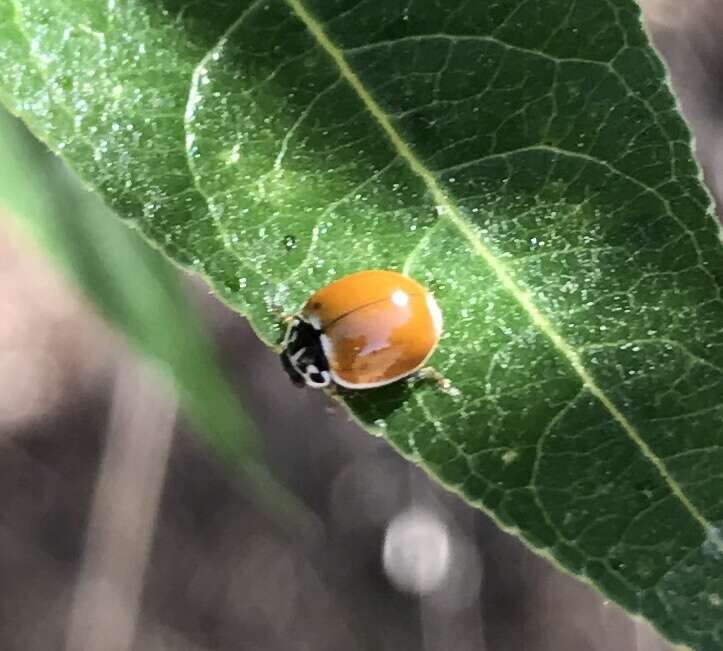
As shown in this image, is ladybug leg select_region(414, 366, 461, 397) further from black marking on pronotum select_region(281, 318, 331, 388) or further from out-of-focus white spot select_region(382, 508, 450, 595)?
out-of-focus white spot select_region(382, 508, 450, 595)

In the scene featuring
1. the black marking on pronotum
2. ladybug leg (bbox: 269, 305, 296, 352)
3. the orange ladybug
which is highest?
the black marking on pronotum

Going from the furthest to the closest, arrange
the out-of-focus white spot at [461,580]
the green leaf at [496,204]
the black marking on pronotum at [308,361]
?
the out-of-focus white spot at [461,580] → the black marking on pronotum at [308,361] → the green leaf at [496,204]

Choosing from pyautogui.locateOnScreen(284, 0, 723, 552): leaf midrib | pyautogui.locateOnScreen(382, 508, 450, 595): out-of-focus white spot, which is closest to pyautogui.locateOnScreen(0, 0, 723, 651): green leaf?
pyautogui.locateOnScreen(284, 0, 723, 552): leaf midrib

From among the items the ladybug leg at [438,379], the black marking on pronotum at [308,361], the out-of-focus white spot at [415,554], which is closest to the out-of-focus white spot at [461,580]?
the out-of-focus white spot at [415,554]

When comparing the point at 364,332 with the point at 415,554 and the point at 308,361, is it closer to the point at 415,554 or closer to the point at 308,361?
the point at 308,361

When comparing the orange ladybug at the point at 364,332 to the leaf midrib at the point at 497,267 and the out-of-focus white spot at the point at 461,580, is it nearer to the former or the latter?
the leaf midrib at the point at 497,267

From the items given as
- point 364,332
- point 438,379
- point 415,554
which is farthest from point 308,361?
point 415,554
